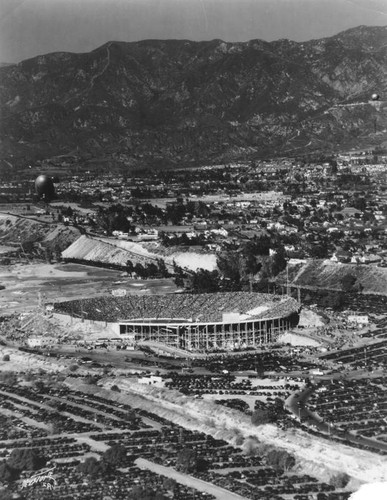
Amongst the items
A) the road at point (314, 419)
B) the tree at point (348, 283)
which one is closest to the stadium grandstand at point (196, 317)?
the tree at point (348, 283)

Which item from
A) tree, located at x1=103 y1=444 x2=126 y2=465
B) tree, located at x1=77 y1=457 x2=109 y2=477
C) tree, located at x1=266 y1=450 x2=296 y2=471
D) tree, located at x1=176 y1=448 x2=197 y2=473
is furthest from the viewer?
tree, located at x1=103 y1=444 x2=126 y2=465

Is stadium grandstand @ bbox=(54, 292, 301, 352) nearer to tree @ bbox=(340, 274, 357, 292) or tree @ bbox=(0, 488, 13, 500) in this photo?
tree @ bbox=(340, 274, 357, 292)

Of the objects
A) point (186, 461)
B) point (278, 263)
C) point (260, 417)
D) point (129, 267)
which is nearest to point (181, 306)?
point (278, 263)

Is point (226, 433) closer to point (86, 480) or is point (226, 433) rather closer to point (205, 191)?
point (86, 480)

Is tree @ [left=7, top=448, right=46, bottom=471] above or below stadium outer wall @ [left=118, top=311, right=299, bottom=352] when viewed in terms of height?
below

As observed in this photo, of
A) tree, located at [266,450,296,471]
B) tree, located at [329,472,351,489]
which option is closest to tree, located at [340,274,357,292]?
tree, located at [266,450,296,471]

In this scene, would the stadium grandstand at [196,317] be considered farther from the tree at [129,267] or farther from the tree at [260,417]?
the tree at [129,267]

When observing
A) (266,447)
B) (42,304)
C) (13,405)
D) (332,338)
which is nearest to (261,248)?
(42,304)

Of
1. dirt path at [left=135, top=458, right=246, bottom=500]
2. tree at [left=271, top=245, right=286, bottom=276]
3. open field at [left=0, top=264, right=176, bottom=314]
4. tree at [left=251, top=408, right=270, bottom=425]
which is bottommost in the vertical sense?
dirt path at [left=135, top=458, right=246, bottom=500]
